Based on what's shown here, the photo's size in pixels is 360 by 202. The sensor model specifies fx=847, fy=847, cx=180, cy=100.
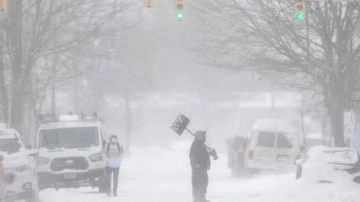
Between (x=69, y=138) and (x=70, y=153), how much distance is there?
2.21ft

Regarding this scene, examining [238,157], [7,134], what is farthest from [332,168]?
[238,157]

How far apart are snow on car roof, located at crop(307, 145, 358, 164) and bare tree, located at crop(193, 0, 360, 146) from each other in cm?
478

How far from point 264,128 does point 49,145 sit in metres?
10.0

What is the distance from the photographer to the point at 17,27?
26.9 m

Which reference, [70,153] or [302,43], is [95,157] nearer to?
[70,153]

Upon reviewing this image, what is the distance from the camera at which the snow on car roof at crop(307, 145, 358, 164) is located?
60.2 ft

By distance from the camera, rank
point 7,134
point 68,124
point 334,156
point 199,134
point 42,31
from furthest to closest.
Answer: point 42,31 → point 68,124 → point 7,134 → point 334,156 → point 199,134

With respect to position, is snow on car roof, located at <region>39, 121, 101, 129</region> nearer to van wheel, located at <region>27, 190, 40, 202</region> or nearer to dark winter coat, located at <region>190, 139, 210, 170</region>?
van wheel, located at <region>27, 190, 40, 202</region>

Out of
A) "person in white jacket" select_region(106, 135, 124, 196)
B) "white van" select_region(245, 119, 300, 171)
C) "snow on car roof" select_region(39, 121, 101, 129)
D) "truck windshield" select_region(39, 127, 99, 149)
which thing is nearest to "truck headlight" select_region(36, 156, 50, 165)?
"truck windshield" select_region(39, 127, 99, 149)

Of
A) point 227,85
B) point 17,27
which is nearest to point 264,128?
point 17,27

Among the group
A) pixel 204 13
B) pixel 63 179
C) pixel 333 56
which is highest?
pixel 204 13

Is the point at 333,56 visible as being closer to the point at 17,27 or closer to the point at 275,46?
Answer: the point at 275,46

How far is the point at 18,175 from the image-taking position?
1734cm

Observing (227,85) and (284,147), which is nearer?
(284,147)
